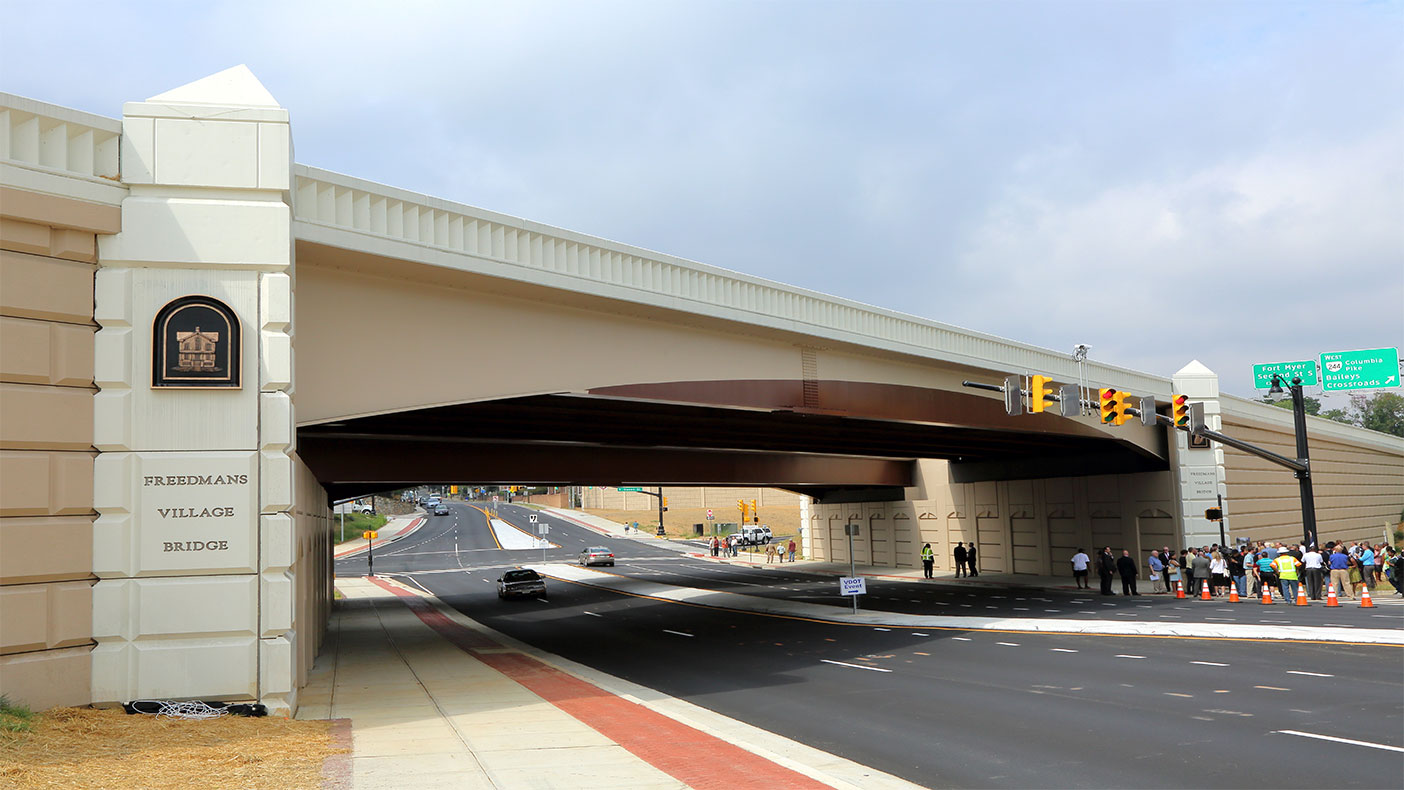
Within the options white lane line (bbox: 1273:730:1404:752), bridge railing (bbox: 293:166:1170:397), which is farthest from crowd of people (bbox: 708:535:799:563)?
white lane line (bbox: 1273:730:1404:752)

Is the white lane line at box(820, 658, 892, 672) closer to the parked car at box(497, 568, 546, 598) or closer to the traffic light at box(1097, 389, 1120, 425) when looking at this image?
the traffic light at box(1097, 389, 1120, 425)

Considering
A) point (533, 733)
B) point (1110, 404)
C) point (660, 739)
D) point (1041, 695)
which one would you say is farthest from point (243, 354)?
point (1110, 404)

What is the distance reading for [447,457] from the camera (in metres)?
32.6

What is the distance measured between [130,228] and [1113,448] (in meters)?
37.5

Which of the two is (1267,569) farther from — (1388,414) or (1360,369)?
(1388,414)

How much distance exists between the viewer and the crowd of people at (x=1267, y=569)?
2758 centimetres

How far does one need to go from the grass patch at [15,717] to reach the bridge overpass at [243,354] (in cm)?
31

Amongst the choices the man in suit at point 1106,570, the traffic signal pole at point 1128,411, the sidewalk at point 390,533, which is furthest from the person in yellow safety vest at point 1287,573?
the sidewalk at point 390,533

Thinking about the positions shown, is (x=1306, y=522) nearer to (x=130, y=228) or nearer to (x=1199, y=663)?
(x=1199, y=663)

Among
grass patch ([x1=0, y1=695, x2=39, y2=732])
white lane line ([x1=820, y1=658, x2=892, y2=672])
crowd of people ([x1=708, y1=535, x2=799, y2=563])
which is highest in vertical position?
grass patch ([x1=0, y1=695, x2=39, y2=732])

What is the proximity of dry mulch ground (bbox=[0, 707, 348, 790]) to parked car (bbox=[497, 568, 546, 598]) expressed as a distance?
31830 millimetres

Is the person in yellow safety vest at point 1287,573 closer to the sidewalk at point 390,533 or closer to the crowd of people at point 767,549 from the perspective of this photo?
the crowd of people at point 767,549

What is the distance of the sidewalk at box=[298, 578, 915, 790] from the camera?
9.98m

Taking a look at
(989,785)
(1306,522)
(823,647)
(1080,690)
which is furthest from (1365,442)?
(989,785)
